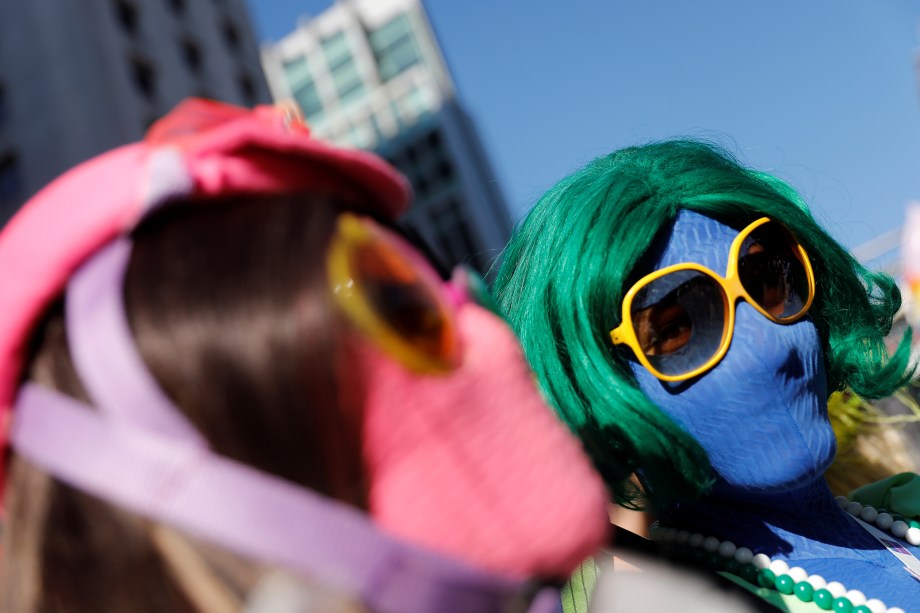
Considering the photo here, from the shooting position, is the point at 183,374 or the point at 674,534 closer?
the point at 183,374

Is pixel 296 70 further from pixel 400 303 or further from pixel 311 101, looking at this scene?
pixel 400 303

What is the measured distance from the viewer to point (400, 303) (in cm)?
69

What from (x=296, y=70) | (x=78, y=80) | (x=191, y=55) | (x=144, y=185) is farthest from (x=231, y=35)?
(x=296, y=70)

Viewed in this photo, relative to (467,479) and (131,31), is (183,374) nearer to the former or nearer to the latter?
(467,479)

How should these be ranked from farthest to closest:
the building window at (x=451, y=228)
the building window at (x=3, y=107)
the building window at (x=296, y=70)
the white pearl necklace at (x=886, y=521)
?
the building window at (x=296, y=70), the building window at (x=451, y=228), the building window at (x=3, y=107), the white pearl necklace at (x=886, y=521)

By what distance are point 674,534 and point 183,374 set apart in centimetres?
114

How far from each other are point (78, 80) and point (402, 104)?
32.7 meters

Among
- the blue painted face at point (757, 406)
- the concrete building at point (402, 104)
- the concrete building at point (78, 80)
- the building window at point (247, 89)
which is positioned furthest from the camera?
the concrete building at point (402, 104)

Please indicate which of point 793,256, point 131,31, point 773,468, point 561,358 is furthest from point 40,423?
point 131,31

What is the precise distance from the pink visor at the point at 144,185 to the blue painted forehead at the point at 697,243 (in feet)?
2.44

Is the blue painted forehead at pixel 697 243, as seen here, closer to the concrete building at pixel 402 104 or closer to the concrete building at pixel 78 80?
the concrete building at pixel 78 80

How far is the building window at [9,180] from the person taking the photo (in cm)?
1356

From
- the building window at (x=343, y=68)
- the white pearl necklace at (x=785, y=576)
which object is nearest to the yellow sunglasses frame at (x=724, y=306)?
the white pearl necklace at (x=785, y=576)

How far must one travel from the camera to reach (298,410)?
65cm
